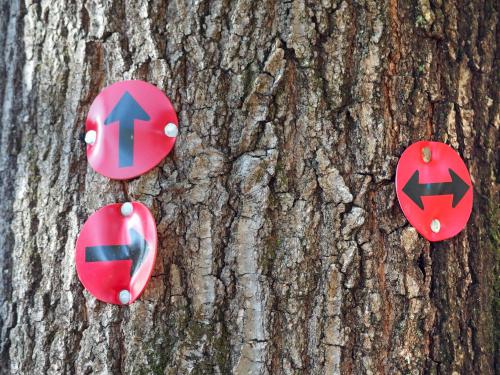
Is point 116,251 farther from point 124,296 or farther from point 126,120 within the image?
point 126,120

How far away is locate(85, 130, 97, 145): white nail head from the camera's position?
1.37m

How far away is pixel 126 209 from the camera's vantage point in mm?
1330

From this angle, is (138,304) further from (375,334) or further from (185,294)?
(375,334)

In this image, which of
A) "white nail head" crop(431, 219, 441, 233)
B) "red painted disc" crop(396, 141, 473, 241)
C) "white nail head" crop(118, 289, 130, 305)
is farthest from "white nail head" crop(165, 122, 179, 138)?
"white nail head" crop(431, 219, 441, 233)

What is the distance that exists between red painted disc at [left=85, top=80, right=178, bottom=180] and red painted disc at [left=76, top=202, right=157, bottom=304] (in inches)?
3.7

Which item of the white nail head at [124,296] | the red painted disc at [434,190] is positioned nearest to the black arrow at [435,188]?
the red painted disc at [434,190]

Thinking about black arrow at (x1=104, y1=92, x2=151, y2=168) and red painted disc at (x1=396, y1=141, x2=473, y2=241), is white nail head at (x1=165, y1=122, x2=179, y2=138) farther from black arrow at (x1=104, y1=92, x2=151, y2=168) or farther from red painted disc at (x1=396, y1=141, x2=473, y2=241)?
red painted disc at (x1=396, y1=141, x2=473, y2=241)

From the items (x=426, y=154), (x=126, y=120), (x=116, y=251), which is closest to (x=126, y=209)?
(x=116, y=251)

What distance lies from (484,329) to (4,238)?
1.21m

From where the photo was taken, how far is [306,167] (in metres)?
1.33

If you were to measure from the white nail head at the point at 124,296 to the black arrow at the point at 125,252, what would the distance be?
0.04 m

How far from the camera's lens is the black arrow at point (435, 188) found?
1364 millimetres

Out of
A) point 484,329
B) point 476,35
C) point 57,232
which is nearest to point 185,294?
point 57,232

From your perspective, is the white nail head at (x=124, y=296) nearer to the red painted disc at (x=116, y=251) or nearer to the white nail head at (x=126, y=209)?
the red painted disc at (x=116, y=251)
